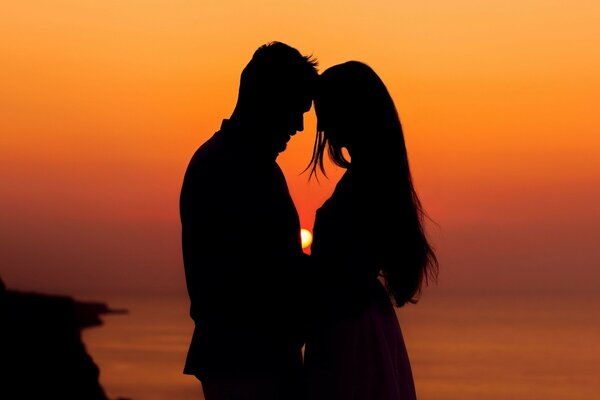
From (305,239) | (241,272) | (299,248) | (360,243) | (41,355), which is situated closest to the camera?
(241,272)

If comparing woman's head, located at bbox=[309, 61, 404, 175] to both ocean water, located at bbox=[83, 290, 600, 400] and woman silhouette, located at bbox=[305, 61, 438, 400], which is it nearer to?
woman silhouette, located at bbox=[305, 61, 438, 400]

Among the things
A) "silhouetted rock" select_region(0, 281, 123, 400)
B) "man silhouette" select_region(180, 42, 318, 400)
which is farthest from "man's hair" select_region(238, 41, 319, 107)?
"silhouetted rock" select_region(0, 281, 123, 400)

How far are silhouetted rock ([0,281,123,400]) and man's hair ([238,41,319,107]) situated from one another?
8339 millimetres

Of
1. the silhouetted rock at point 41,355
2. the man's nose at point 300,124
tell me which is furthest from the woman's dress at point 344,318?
the silhouetted rock at point 41,355

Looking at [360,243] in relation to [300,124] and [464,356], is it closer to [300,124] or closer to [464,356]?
[300,124]

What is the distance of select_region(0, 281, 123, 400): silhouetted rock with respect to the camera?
508 inches

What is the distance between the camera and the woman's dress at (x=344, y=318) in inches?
179

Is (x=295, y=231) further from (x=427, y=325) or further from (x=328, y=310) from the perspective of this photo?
(x=427, y=325)

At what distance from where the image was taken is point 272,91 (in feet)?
14.8

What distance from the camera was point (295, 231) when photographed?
4438 mm

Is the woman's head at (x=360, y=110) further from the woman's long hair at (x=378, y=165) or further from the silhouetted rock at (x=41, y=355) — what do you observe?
the silhouetted rock at (x=41, y=355)

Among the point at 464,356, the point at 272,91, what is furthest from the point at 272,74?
the point at 464,356

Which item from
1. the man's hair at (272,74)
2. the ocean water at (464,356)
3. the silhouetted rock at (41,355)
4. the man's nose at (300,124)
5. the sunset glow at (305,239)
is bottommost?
the ocean water at (464,356)

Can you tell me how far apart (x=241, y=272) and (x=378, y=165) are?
26.3 inches
